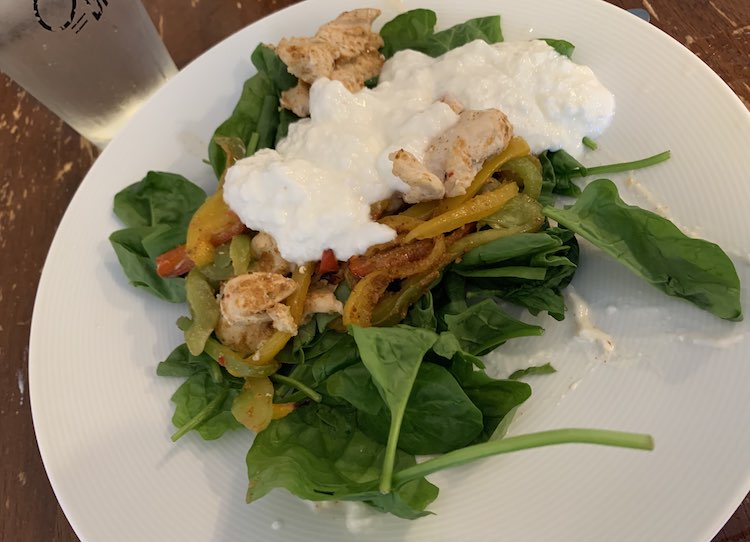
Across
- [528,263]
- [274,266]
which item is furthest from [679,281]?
[274,266]

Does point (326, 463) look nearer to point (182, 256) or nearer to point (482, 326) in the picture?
point (482, 326)

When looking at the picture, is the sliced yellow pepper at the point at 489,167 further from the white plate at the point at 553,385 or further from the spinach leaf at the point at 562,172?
the white plate at the point at 553,385

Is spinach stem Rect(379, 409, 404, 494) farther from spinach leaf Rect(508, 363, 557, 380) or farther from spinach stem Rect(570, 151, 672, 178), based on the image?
spinach stem Rect(570, 151, 672, 178)

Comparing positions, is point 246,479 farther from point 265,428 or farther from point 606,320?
point 606,320

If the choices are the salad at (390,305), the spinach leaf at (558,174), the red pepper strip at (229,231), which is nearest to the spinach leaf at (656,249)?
the salad at (390,305)

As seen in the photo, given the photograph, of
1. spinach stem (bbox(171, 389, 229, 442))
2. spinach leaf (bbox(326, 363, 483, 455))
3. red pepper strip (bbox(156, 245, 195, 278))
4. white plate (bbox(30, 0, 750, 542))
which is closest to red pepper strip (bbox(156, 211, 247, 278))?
red pepper strip (bbox(156, 245, 195, 278))

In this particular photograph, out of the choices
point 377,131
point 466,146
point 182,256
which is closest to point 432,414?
point 466,146
